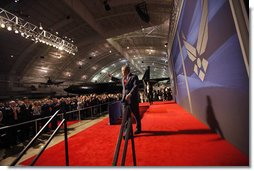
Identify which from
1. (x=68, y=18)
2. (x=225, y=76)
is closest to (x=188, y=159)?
(x=225, y=76)

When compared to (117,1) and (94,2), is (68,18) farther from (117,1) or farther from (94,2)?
(117,1)

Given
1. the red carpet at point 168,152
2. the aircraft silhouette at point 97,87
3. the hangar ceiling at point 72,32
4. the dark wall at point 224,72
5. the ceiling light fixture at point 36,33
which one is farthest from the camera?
the aircraft silhouette at point 97,87

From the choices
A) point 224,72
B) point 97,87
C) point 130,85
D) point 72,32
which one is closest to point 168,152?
point 224,72

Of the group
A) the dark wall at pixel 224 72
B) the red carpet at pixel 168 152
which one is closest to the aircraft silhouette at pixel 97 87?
the red carpet at pixel 168 152

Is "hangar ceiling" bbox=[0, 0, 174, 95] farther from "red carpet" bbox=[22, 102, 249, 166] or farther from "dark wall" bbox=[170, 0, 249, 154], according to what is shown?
"red carpet" bbox=[22, 102, 249, 166]

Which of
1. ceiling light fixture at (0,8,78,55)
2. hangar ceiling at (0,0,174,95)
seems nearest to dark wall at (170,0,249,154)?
hangar ceiling at (0,0,174,95)

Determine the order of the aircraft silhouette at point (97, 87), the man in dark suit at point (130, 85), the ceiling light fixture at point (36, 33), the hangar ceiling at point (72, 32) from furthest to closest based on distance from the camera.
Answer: the aircraft silhouette at point (97, 87), the hangar ceiling at point (72, 32), the ceiling light fixture at point (36, 33), the man in dark suit at point (130, 85)

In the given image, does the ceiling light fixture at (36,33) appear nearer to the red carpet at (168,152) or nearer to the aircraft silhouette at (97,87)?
the aircraft silhouette at (97,87)

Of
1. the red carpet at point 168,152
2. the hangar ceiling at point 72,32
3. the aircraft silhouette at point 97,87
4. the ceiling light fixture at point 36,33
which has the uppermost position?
the hangar ceiling at point 72,32

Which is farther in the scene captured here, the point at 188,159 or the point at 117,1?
the point at 117,1

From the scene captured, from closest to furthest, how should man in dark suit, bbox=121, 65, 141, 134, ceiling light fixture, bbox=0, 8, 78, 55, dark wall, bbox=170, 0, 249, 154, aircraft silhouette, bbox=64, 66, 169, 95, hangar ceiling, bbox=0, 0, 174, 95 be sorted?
dark wall, bbox=170, 0, 249, 154, man in dark suit, bbox=121, 65, 141, 134, ceiling light fixture, bbox=0, 8, 78, 55, hangar ceiling, bbox=0, 0, 174, 95, aircraft silhouette, bbox=64, 66, 169, 95

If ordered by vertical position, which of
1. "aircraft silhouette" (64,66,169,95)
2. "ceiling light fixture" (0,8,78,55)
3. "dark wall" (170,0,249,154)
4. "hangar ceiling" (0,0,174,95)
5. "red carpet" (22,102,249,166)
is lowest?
"red carpet" (22,102,249,166)

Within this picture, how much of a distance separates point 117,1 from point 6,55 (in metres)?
12.7

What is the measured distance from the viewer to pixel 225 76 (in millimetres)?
2898
